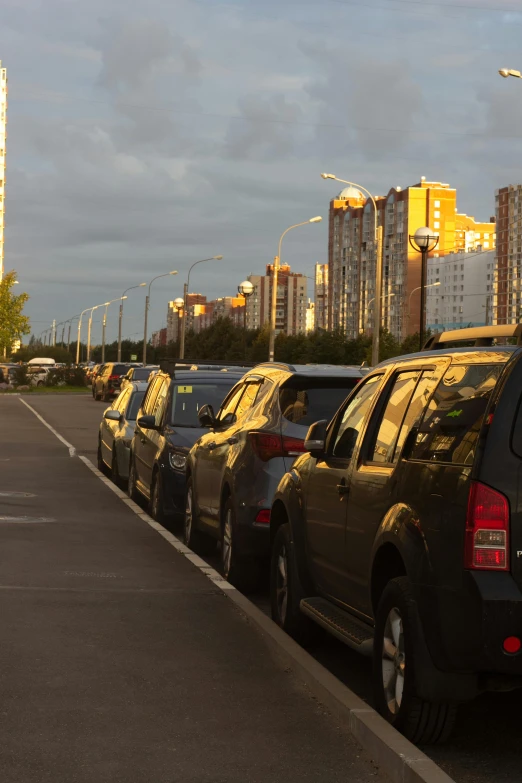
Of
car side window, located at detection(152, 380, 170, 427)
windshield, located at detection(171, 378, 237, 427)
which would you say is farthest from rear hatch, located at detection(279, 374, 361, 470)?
car side window, located at detection(152, 380, 170, 427)

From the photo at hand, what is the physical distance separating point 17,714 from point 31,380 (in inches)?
3134

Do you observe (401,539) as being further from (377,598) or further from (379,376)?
(379,376)

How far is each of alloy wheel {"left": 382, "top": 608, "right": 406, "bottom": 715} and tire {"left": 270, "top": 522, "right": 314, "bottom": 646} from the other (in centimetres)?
190

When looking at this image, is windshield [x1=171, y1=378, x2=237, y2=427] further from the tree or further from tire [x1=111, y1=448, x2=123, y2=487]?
the tree

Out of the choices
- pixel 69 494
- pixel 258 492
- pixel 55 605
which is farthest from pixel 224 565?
pixel 69 494

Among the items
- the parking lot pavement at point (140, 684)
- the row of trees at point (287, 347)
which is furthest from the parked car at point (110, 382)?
the parking lot pavement at point (140, 684)

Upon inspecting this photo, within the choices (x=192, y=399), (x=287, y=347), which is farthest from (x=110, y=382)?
(x=192, y=399)

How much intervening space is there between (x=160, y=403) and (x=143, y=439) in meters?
0.51

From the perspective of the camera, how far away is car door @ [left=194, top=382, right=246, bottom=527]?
35.6ft

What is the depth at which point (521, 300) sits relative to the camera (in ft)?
605

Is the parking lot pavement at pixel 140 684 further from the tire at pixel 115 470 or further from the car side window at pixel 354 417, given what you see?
the tire at pixel 115 470

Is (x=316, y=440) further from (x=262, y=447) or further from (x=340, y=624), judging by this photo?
(x=262, y=447)

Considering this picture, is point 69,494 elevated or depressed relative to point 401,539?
depressed

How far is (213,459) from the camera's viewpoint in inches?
437
